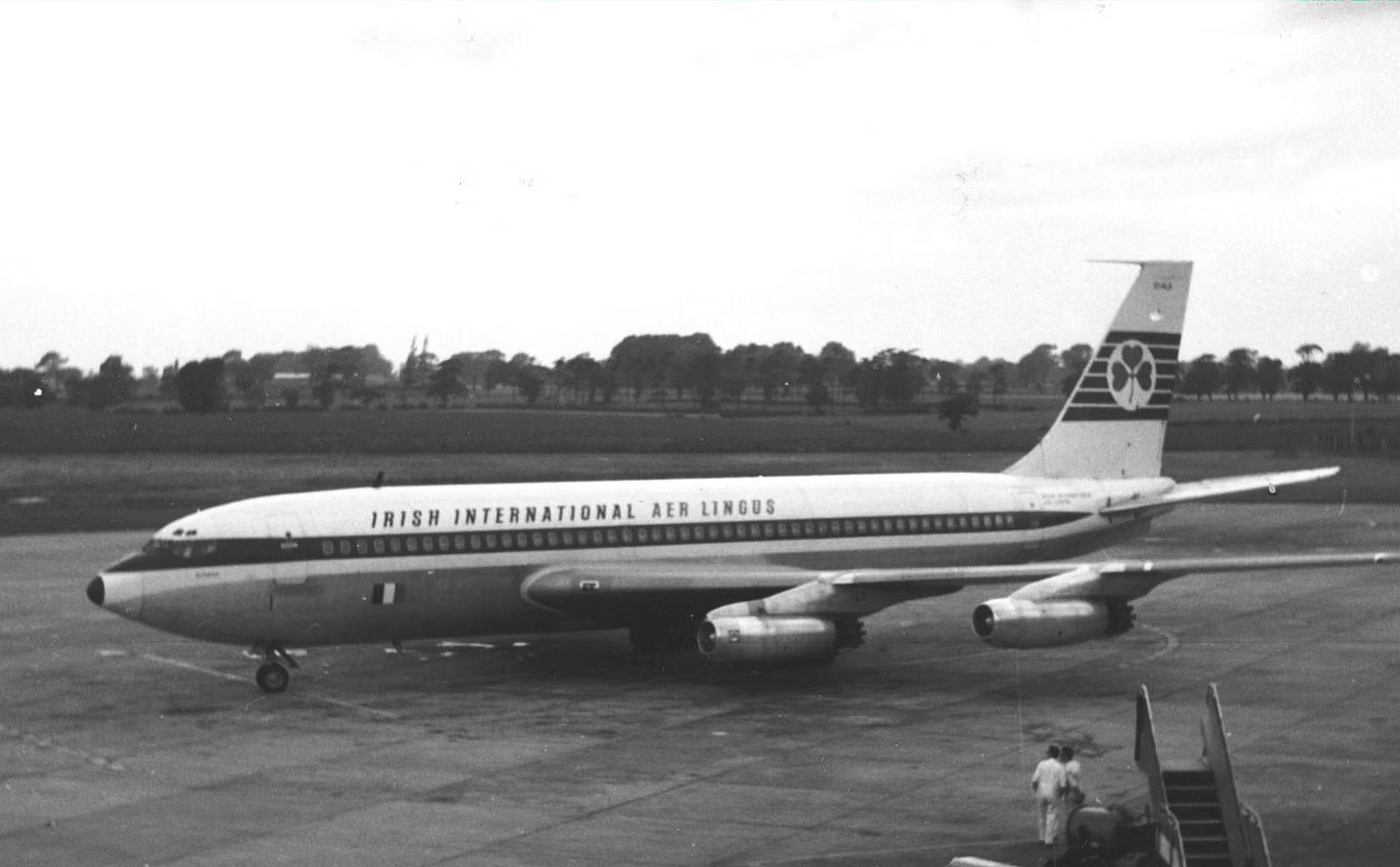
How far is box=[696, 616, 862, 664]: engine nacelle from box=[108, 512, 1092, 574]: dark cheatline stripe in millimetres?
3891

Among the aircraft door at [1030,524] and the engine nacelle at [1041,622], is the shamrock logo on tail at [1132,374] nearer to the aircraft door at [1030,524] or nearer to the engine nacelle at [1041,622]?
the aircraft door at [1030,524]

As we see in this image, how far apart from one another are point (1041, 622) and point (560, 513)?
9913 mm

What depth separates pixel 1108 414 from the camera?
40750mm

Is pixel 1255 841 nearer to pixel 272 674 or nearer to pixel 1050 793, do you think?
pixel 1050 793

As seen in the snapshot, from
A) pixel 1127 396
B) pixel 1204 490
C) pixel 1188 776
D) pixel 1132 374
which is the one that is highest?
pixel 1132 374

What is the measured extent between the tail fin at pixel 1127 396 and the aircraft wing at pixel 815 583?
8.02m

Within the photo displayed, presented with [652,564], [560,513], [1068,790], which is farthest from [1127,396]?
[1068,790]

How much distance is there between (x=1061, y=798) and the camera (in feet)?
67.5

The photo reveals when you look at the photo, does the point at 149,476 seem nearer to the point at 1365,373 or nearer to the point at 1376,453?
the point at 1376,453

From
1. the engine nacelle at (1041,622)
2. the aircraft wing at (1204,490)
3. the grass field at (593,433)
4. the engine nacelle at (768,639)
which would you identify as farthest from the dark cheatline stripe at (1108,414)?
the grass field at (593,433)

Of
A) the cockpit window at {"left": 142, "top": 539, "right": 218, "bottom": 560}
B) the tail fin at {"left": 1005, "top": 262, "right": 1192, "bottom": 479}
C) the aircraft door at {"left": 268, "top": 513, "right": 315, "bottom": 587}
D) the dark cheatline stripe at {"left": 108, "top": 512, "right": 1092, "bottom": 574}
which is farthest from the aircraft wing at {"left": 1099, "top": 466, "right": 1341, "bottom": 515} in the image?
the cockpit window at {"left": 142, "top": 539, "right": 218, "bottom": 560}

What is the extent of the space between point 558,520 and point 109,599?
8736mm

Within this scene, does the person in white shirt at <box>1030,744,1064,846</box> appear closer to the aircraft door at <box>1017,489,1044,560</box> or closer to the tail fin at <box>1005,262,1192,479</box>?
the aircraft door at <box>1017,489,1044,560</box>

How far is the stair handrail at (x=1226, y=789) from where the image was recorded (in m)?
17.2
